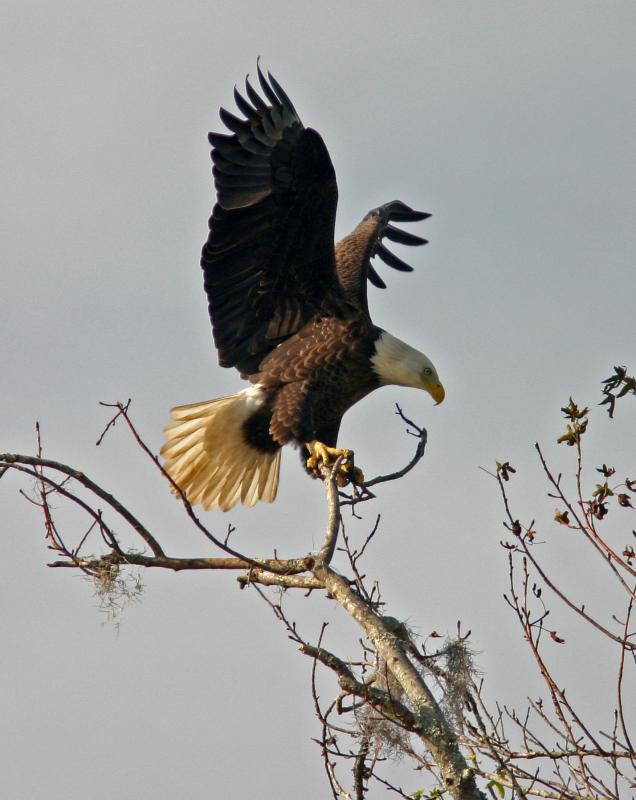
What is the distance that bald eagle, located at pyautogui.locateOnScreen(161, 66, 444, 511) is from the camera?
5219 mm

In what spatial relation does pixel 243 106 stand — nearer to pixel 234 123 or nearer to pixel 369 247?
pixel 234 123

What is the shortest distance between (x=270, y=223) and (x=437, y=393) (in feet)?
3.85

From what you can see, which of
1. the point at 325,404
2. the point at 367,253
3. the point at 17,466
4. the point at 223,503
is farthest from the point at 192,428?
the point at 17,466

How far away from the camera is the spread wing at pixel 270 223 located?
17.1 feet

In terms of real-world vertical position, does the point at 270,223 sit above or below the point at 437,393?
above

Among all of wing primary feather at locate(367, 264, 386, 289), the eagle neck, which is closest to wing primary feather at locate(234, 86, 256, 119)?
the eagle neck

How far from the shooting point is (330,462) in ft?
16.5

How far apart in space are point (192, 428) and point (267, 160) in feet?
4.76

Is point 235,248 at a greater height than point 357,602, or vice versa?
point 235,248

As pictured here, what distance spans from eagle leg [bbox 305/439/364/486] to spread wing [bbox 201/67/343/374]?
72cm

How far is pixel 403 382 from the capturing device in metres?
5.52

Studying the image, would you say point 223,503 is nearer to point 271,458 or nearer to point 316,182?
point 271,458

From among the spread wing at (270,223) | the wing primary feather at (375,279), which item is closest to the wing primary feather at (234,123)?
the spread wing at (270,223)

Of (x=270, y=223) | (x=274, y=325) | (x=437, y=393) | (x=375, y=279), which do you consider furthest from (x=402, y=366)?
(x=375, y=279)
